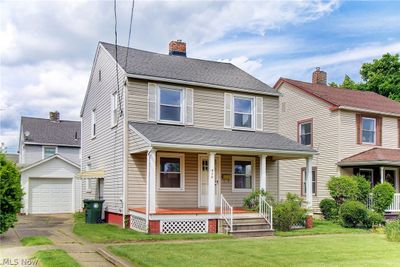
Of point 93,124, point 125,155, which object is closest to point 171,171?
point 125,155

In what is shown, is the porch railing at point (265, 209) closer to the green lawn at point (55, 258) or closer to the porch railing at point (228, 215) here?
the porch railing at point (228, 215)

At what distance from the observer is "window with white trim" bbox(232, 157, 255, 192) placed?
19188 mm

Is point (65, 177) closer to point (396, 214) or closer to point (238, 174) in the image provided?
point (238, 174)

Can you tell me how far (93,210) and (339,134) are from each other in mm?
12913

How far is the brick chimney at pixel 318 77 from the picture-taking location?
1153 inches

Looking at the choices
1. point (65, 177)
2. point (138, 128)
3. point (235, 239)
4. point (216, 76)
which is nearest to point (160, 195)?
point (138, 128)

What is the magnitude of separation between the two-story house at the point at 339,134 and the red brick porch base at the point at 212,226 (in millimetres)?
9959

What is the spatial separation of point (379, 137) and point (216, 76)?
10558 mm

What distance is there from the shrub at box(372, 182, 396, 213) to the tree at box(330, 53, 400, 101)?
1818 cm

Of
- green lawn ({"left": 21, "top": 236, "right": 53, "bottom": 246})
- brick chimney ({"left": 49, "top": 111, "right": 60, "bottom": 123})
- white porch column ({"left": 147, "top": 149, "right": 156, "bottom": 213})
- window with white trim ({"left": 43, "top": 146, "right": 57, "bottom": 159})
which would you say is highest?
brick chimney ({"left": 49, "top": 111, "right": 60, "bottom": 123})

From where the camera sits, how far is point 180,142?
15.3 metres

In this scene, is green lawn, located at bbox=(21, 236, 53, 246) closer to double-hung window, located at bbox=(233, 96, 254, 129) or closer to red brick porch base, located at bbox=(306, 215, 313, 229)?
red brick porch base, located at bbox=(306, 215, 313, 229)

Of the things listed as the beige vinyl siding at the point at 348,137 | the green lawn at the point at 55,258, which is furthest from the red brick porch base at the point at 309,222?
the green lawn at the point at 55,258

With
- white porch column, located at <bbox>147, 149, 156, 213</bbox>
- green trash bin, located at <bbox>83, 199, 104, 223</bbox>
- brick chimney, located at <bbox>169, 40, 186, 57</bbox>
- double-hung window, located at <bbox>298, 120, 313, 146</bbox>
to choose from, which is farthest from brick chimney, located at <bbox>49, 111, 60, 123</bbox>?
white porch column, located at <bbox>147, 149, 156, 213</bbox>
